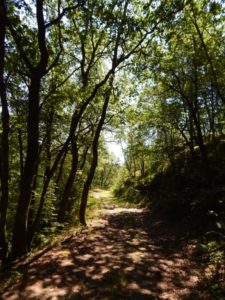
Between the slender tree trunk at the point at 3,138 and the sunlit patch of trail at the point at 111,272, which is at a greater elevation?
the slender tree trunk at the point at 3,138

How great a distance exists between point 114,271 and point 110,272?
0.35ft

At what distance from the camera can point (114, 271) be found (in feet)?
22.6

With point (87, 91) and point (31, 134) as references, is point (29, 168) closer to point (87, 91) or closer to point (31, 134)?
point (31, 134)

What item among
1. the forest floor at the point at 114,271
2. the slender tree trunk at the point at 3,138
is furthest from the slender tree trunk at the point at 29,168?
the forest floor at the point at 114,271

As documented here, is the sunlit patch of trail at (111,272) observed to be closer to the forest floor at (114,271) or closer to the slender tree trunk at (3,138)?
the forest floor at (114,271)

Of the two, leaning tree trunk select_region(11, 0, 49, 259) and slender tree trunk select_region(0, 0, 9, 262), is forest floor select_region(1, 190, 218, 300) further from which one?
slender tree trunk select_region(0, 0, 9, 262)

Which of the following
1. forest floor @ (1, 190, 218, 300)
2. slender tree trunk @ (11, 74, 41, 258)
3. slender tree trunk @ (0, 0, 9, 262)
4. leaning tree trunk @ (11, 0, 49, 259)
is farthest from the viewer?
slender tree trunk @ (11, 74, 41, 258)

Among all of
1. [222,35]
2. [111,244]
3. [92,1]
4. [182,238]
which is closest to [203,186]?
[182,238]

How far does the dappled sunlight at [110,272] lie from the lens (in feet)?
18.7

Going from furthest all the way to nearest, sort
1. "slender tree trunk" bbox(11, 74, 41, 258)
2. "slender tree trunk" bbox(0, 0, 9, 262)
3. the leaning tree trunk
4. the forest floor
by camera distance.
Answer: "slender tree trunk" bbox(11, 74, 41, 258), "slender tree trunk" bbox(0, 0, 9, 262), the leaning tree trunk, the forest floor

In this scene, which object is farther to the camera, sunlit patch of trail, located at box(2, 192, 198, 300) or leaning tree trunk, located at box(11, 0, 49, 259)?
leaning tree trunk, located at box(11, 0, 49, 259)

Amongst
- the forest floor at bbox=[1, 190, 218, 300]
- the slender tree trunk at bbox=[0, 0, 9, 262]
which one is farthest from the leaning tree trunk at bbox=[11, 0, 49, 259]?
the forest floor at bbox=[1, 190, 218, 300]

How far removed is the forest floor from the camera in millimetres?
5684

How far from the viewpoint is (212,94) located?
700 inches
